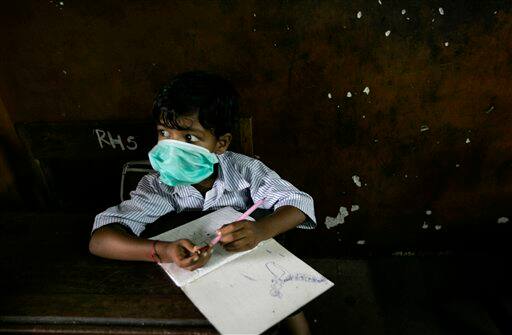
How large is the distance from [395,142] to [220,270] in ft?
3.86

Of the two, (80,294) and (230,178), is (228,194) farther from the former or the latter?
(80,294)

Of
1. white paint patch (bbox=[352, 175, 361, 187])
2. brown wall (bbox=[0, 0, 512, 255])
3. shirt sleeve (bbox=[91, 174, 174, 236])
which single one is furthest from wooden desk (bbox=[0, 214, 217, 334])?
white paint patch (bbox=[352, 175, 361, 187])

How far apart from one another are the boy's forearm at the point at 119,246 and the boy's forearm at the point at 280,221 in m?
0.35

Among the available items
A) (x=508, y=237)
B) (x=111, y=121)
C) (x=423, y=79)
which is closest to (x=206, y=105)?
(x=111, y=121)

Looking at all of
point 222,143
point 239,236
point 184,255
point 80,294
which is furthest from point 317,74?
point 80,294

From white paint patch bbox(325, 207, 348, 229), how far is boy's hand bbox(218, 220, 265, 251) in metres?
1.07

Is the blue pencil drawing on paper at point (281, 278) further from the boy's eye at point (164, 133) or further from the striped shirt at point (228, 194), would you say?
the boy's eye at point (164, 133)

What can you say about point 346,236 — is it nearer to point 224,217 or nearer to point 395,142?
point 395,142

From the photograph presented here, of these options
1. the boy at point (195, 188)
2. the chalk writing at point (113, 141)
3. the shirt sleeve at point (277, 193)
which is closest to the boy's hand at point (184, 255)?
the boy at point (195, 188)

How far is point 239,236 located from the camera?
37.5 inches

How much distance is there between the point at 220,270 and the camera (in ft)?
2.99

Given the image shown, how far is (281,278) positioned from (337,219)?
1195 millimetres

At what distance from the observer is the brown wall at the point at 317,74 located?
1373 millimetres

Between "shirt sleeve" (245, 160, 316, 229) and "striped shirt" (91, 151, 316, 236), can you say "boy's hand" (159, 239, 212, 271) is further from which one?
"shirt sleeve" (245, 160, 316, 229)
